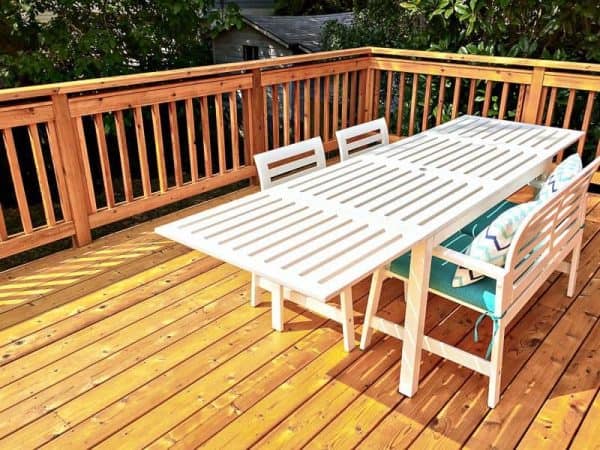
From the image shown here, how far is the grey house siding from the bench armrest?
12.1 metres

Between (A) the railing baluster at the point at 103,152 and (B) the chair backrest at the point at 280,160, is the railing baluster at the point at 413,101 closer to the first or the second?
(B) the chair backrest at the point at 280,160

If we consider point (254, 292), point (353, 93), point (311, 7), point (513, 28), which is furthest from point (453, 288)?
point (311, 7)

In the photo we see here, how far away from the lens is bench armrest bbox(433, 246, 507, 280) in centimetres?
199

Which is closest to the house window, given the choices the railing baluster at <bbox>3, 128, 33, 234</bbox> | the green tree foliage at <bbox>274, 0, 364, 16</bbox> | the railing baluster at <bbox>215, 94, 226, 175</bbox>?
the green tree foliage at <bbox>274, 0, 364, 16</bbox>

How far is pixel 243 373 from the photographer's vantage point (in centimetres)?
238

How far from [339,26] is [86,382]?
1033 cm

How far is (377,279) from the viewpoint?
2426mm

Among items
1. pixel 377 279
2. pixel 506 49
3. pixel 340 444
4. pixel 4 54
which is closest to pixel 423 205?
pixel 377 279

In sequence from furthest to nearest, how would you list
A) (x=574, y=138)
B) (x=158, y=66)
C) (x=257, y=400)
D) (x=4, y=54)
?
(x=158, y=66) → (x=4, y=54) → (x=574, y=138) → (x=257, y=400)

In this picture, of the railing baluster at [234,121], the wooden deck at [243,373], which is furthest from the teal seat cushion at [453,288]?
the railing baluster at [234,121]

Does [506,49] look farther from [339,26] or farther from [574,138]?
[339,26]

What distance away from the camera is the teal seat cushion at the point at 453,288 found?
212cm

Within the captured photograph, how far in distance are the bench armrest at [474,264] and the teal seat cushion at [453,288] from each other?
14cm

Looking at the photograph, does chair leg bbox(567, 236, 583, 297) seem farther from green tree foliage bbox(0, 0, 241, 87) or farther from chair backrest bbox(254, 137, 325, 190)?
green tree foliage bbox(0, 0, 241, 87)
